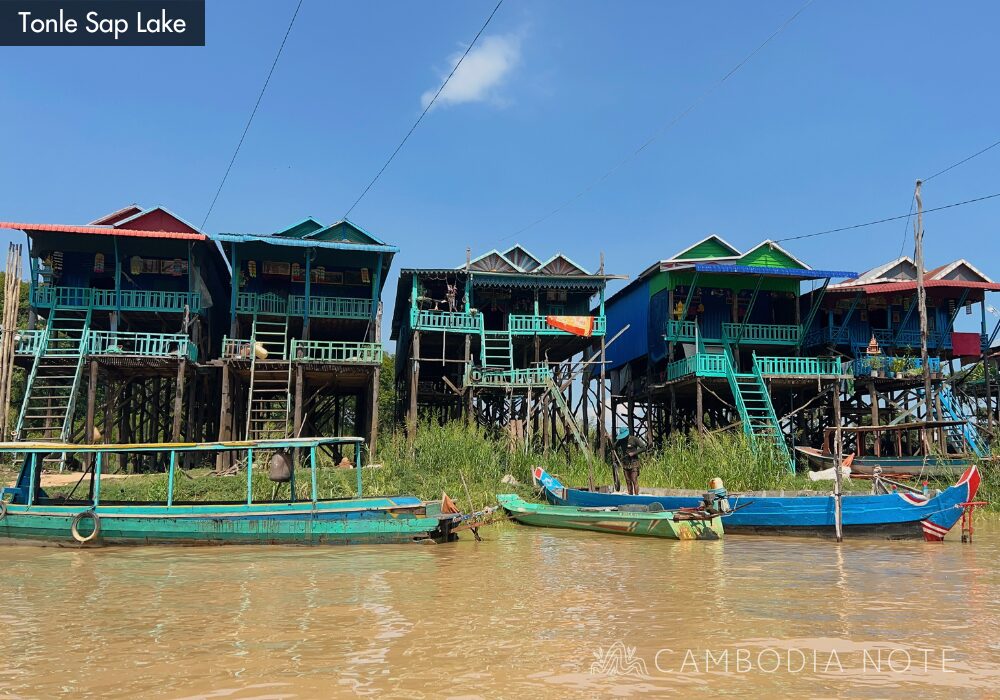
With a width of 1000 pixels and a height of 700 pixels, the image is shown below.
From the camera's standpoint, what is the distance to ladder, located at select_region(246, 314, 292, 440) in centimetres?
2109

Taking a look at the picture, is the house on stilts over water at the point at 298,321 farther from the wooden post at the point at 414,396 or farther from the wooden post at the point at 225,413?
the wooden post at the point at 414,396

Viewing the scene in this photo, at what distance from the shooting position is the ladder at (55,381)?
1972cm

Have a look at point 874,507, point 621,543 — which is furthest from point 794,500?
point 621,543

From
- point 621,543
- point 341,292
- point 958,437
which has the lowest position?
point 621,543

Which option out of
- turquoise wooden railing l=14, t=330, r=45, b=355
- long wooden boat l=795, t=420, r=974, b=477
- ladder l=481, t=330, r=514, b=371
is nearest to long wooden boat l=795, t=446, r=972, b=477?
long wooden boat l=795, t=420, r=974, b=477

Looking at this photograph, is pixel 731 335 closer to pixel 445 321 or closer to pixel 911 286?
pixel 911 286

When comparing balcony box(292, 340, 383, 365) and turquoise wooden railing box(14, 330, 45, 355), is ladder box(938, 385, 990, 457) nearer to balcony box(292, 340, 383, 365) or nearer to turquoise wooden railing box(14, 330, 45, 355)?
balcony box(292, 340, 383, 365)

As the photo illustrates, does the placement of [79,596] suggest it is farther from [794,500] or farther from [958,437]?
[958,437]

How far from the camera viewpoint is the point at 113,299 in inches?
883

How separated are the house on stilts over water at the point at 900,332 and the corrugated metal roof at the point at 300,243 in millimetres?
14912

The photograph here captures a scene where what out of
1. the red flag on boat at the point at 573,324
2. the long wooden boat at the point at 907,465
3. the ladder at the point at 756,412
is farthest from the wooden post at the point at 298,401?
the long wooden boat at the point at 907,465

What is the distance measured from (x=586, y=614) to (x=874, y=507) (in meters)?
8.86

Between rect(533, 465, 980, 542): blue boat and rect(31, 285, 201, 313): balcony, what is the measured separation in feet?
50.7

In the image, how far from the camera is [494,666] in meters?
5.49
